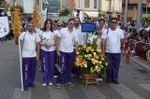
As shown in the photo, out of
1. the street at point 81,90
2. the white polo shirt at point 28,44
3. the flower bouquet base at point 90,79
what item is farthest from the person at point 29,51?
the flower bouquet base at point 90,79

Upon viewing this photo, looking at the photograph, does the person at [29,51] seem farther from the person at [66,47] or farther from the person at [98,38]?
the person at [98,38]

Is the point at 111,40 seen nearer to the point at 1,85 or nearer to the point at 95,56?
the point at 95,56

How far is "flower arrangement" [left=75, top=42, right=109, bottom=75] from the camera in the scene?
1120 centimetres

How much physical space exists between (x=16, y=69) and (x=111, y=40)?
450 cm

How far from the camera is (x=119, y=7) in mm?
81562

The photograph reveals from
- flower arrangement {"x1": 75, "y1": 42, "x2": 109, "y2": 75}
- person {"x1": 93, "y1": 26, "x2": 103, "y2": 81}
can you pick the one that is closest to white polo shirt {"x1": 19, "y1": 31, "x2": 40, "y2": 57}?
flower arrangement {"x1": 75, "y1": 42, "x2": 109, "y2": 75}

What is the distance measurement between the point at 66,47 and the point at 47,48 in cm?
50

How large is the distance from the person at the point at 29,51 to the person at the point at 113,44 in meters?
1.93

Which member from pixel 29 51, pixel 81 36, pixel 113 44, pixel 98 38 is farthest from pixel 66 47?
pixel 81 36

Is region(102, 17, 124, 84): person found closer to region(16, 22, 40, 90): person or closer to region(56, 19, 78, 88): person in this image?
region(56, 19, 78, 88): person

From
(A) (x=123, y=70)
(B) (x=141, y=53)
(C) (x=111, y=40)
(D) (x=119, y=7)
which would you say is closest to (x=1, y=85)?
(C) (x=111, y=40)

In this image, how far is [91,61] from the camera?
36.9 feet

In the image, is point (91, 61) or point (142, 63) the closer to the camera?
point (91, 61)

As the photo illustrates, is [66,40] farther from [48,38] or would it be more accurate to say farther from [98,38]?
[98,38]
